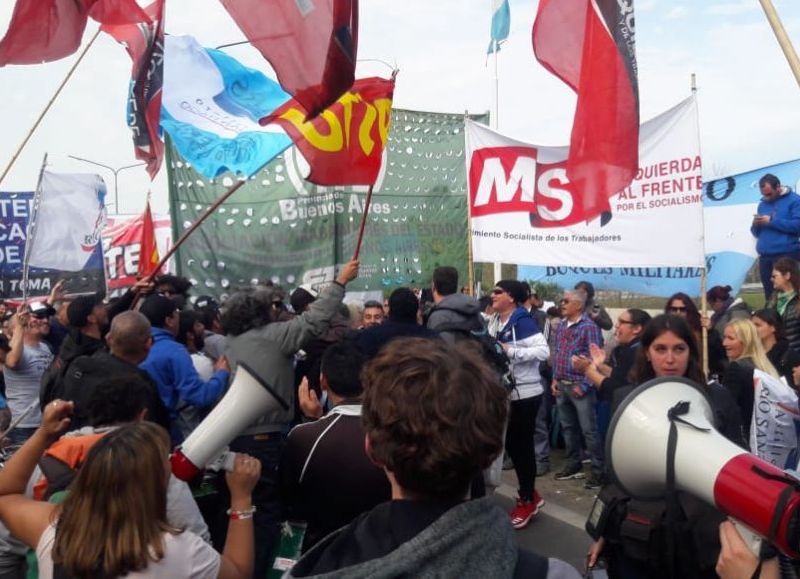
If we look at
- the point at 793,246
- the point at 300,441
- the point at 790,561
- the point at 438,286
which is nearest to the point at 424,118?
the point at 438,286

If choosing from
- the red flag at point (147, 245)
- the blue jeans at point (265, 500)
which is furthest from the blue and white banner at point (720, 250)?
the blue jeans at point (265, 500)

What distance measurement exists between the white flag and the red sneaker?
214 inches

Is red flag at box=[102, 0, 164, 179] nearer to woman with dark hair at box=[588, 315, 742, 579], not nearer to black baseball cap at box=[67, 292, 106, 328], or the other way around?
black baseball cap at box=[67, 292, 106, 328]

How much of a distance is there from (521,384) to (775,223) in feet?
10.6

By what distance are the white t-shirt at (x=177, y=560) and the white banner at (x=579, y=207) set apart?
12.7 ft

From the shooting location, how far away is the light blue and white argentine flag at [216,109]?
683cm

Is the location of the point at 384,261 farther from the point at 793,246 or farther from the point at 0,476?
the point at 0,476

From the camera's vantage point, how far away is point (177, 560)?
2.23 meters

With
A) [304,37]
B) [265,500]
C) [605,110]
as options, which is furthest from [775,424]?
[304,37]

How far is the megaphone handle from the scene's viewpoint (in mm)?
1990

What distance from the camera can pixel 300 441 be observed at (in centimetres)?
312

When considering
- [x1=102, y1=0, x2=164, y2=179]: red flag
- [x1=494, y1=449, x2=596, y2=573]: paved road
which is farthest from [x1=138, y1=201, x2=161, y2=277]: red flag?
[x1=494, y1=449, x2=596, y2=573]: paved road

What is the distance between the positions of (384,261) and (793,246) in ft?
12.4

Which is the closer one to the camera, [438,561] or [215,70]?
[438,561]
